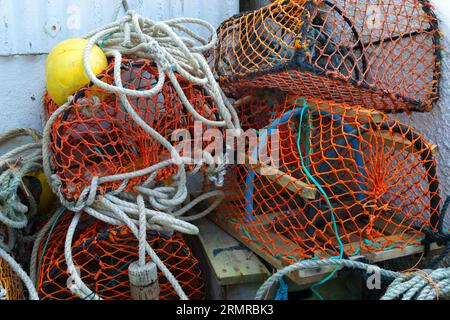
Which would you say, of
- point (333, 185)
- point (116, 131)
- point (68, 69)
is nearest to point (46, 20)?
point (68, 69)

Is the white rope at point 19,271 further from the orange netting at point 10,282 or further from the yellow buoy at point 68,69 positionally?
the yellow buoy at point 68,69

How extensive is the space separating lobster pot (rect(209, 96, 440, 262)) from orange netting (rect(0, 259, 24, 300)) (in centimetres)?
85

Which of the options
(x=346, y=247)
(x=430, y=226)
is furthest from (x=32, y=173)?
(x=430, y=226)

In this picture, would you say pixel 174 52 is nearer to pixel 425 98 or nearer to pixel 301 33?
pixel 301 33

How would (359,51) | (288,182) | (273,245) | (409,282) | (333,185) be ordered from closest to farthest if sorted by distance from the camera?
(409,282)
(288,182)
(273,245)
(333,185)
(359,51)

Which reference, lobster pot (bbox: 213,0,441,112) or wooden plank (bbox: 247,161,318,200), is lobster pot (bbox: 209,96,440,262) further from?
lobster pot (bbox: 213,0,441,112)

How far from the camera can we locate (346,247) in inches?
55.8

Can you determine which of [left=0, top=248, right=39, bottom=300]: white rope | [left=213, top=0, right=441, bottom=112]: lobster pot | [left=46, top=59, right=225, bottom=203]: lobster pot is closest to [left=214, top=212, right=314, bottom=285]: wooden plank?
[left=46, top=59, right=225, bottom=203]: lobster pot

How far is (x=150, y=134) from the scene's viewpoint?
4.87ft

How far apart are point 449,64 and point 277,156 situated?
30.0 inches

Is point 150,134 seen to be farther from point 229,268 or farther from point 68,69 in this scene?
point 229,268

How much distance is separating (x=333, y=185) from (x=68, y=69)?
44.5 inches

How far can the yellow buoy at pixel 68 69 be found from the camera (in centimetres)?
153

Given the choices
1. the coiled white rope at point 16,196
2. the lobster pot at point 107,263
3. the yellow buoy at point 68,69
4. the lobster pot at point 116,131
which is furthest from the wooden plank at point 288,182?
the coiled white rope at point 16,196
